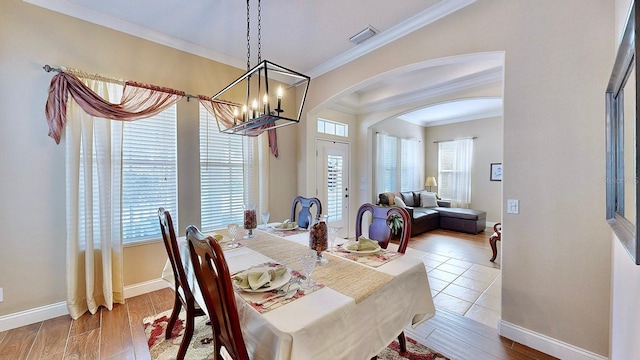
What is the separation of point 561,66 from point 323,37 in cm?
215

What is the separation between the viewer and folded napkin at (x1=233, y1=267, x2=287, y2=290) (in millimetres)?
1210

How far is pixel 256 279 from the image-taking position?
126 centimetres

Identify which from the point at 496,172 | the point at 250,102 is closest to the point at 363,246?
the point at 250,102

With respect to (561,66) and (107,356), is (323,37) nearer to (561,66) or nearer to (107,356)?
(561,66)

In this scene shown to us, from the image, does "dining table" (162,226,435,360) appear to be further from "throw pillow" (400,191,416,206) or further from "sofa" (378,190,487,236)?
"throw pillow" (400,191,416,206)

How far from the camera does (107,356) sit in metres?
1.81

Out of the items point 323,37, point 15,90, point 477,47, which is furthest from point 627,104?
point 15,90

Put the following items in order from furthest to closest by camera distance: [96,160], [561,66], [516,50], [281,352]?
[96,160]
[516,50]
[561,66]
[281,352]

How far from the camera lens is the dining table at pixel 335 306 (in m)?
0.96

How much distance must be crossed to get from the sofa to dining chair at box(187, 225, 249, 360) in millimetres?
4626

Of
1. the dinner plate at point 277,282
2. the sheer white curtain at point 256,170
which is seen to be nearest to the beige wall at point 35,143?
the sheer white curtain at point 256,170

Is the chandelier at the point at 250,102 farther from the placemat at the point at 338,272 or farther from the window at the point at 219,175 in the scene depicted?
the placemat at the point at 338,272

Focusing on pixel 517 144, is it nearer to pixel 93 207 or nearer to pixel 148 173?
pixel 148 173

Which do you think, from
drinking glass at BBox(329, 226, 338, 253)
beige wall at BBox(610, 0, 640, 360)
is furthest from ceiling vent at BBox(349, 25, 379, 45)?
drinking glass at BBox(329, 226, 338, 253)
